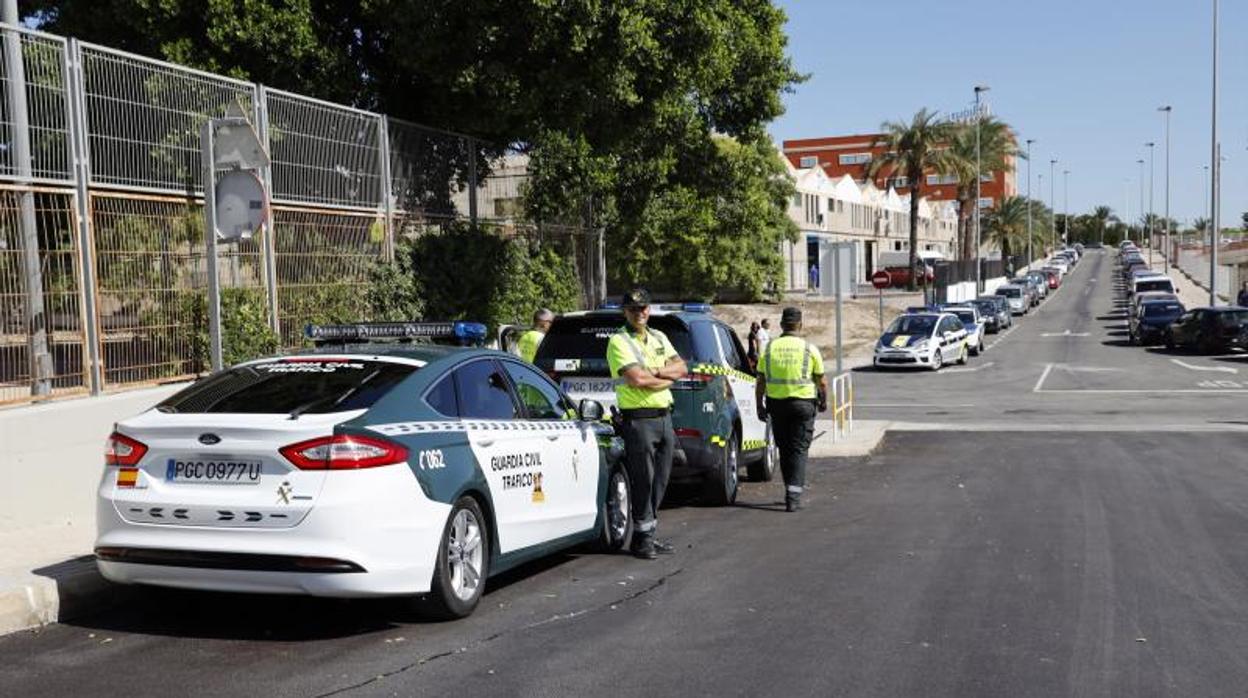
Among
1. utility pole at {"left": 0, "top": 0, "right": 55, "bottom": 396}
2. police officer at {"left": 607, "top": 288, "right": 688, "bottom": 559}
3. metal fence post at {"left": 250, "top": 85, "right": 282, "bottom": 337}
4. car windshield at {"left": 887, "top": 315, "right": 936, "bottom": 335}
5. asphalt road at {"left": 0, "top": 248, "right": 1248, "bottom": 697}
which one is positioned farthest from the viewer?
car windshield at {"left": 887, "top": 315, "right": 936, "bottom": 335}

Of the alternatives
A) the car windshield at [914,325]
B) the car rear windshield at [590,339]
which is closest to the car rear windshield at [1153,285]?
the car windshield at [914,325]

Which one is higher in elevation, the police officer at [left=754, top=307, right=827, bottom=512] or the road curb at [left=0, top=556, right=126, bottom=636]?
the police officer at [left=754, top=307, right=827, bottom=512]

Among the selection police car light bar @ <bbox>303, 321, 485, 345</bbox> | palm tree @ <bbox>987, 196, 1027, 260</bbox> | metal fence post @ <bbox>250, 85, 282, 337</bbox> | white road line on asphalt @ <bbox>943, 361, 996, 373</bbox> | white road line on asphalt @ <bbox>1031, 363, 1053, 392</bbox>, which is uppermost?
palm tree @ <bbox>987, 196, 1027, 260</bbox>

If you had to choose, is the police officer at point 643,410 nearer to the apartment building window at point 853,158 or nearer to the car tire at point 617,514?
the car tire at point 617,514

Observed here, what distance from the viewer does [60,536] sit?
8562mm

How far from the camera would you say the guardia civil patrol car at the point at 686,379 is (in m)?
10.5

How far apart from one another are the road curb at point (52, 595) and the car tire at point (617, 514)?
10.8ft

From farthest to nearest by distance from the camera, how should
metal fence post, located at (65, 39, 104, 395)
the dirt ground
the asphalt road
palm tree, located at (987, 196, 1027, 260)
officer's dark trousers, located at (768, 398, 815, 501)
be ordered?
palm tree, located at (987, 196, 1027, 260) < the dirt ground < officer's dark trousers, located at (768, 398, 815, 501) < metal fence post, located at (65, 39, 104, 395) < the asphalt road

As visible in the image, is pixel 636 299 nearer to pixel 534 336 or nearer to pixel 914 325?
pixel 534 336

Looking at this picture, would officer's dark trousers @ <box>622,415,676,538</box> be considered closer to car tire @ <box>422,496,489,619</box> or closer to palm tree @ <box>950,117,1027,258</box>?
car tire @ <box>422,496,489,619</box>

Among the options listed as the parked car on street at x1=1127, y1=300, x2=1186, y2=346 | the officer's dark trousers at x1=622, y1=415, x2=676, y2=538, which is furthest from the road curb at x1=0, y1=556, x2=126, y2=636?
the parked car on street at x1=1127, y1=300, x2=1186, y2=346

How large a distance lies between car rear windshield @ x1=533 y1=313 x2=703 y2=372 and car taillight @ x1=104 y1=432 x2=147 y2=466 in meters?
4.78

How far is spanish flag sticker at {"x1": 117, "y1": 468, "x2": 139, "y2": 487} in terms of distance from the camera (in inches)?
241

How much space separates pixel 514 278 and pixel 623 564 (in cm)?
1034
